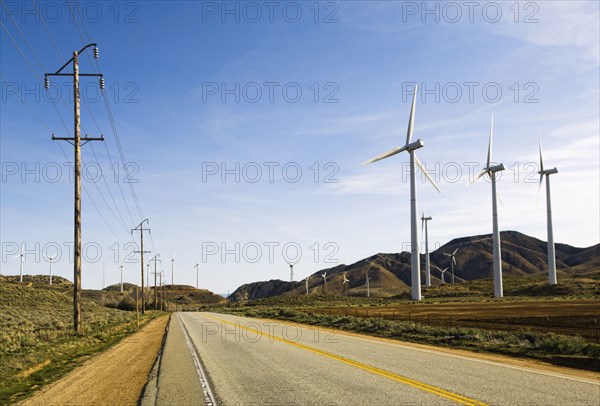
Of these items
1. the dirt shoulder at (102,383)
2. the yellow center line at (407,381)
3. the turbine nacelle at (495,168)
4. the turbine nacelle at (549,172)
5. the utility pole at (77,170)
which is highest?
the turbine nacelle at (549,172)

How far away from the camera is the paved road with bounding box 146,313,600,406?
35.3 ft

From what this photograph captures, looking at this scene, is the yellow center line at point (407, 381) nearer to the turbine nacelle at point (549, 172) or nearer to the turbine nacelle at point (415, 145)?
the turbine nacelle at point (415, 145)

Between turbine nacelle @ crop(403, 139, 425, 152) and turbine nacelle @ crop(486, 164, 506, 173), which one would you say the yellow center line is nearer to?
turbine nacelle @ crop(403, 139, 425, 152)

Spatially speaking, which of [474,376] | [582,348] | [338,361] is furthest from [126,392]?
[582,348]

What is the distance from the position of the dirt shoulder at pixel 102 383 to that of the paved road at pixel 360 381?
30.9 inches

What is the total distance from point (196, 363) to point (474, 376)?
915 centimetres

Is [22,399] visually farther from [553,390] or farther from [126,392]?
[553,390]

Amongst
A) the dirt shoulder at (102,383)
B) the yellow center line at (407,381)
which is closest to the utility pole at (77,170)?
the dirt shoulder at (102,383)

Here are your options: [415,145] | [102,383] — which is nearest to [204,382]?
[102,383]

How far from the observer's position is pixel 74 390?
13836mm

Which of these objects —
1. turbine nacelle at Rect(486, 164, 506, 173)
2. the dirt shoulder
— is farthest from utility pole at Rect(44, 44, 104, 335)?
turbine nacelle at Rect(486, 164, 506, 173)

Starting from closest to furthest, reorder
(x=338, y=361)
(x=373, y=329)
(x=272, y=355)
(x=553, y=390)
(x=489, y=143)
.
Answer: (x=553, y=390) → (x=338, y=361) → (x=272, y=355) → (x=373, y=329) → (x=489, y=143)

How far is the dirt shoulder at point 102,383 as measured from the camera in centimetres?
1232

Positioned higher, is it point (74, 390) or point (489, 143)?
point (489, 143)
